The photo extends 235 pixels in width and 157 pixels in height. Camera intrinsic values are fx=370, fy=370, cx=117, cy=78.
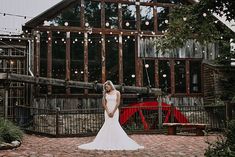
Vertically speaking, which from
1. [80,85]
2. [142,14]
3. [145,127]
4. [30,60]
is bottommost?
[145,127]

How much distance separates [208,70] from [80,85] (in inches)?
309

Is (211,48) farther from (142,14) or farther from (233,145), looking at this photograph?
(233,145)

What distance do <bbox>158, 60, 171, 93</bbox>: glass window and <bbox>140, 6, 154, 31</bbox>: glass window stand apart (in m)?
2.15

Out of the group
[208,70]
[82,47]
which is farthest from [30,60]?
[208,70]

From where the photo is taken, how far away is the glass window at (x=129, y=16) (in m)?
21.1

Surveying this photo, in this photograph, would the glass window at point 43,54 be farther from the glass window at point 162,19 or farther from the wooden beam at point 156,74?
the glass window at point 162,19

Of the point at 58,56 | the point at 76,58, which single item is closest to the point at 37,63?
the point at 58,56

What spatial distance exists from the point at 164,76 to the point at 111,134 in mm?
10454

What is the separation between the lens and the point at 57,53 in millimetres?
19469

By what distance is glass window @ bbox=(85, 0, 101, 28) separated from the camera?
803 inches

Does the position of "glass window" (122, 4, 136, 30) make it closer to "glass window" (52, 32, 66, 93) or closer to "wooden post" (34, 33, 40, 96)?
"glass window" (52, 32, 66, 93)

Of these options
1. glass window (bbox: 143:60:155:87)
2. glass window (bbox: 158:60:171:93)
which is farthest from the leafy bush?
glass window (bbox: 158:60:171:93)

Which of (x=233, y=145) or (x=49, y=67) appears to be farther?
(x=49, y=67)

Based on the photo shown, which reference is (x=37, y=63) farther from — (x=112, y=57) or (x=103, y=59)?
(x=112, y=57)
